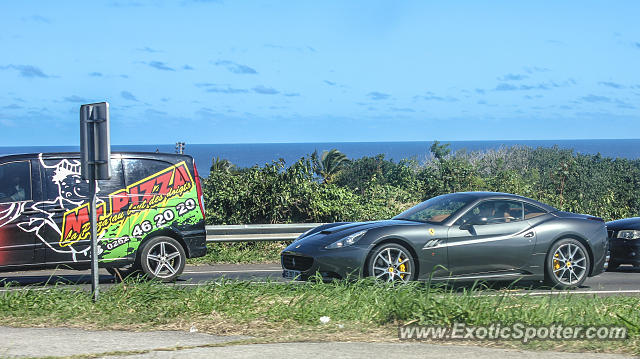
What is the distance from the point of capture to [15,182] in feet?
33.4

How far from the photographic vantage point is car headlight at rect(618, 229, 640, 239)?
12883mm

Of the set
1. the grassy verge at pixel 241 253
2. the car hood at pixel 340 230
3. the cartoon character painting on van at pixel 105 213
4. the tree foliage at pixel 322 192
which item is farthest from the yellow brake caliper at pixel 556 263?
the tree foliage at pixel 322 192

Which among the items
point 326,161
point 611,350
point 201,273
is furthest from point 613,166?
point 611,350

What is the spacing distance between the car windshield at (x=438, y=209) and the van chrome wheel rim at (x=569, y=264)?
145 cm

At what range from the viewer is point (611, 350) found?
5.72 m

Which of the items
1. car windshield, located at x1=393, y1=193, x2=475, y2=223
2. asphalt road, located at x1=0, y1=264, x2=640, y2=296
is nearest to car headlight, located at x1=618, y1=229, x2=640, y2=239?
asphalt road, located at x1=0, y1=264, x2=640, y2=296

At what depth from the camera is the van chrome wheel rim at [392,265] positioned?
914 cm

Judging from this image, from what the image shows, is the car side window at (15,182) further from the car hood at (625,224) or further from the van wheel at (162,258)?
the car hood at (625,224)

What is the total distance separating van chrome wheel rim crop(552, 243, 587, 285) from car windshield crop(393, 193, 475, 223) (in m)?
1.45

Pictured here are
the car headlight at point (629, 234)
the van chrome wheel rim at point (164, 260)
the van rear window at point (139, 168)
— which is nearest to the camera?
the van rear window at point (139, 168)

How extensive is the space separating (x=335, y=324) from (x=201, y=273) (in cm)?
609

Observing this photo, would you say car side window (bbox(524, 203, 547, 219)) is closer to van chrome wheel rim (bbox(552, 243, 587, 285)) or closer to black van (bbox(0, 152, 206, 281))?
van chrome wheel rim (bbox(552, 243, 587, 285))

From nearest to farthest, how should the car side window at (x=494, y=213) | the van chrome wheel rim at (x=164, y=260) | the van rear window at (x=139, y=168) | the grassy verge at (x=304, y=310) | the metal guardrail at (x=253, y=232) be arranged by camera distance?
the grassy verge at (x=304, y=310) → the car side window at (x=494, y=213) → the van rear window at (x=139, y=168) → the van chrome wheel rim at (x=164, y=260) → the metal guardrail at (x=253, y=232)

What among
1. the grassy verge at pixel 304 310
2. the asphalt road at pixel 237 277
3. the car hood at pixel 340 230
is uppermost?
the car hood at pixel 340 230
